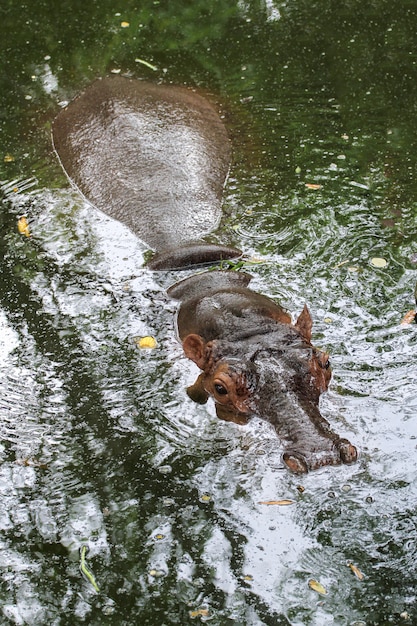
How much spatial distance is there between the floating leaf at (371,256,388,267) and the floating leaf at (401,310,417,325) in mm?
727

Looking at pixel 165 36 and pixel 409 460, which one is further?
pixel 165 36

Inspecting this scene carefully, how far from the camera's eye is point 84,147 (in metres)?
9.49

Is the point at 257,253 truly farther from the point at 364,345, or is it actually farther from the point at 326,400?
the point at 326,400

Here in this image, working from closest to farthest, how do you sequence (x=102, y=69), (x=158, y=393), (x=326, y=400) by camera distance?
(x=326, y=400) → (x=158, y=393) → (x=102, y=69)

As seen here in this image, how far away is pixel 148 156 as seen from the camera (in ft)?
29.3

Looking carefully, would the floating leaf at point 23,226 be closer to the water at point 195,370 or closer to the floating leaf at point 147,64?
the water at point 195,370

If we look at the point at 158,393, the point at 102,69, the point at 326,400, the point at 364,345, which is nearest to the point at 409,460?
the point at 326,400

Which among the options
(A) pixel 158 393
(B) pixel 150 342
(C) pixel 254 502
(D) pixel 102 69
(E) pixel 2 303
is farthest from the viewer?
(D) pixel 102 69

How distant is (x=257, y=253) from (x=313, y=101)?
9.46 feet

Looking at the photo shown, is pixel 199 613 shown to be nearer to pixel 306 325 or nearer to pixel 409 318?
pixel 306 325

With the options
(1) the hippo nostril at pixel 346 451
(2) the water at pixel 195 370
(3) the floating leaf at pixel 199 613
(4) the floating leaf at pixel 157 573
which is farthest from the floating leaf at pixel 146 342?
(3) the floating leaf at pixel 199 613

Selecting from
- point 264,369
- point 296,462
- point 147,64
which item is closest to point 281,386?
point 264,369

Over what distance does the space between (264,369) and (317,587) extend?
1.49m

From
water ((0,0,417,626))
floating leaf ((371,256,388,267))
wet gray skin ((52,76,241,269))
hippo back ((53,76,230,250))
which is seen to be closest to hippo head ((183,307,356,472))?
water ((0,0,417,626))
